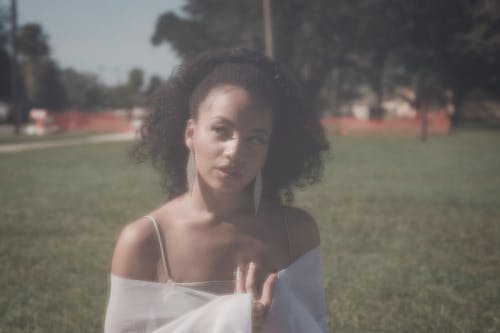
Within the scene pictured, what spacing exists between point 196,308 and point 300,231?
0.54 meters

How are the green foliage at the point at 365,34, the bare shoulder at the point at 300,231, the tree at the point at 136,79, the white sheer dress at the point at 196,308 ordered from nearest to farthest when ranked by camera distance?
the white sheer dress at the point at 196,308
the bare shoulder at the point at 300,231
the green foliage at the point at 365,34
the tree at the point at 136,79

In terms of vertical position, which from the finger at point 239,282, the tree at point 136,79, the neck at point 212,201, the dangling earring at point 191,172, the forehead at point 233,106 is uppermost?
the tree at point 136,79

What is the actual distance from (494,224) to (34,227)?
5.25m

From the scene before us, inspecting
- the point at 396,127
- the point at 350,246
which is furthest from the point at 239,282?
the point at 396,127

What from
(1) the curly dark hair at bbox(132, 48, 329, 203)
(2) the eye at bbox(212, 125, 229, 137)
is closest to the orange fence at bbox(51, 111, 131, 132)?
(1) the curly dark hair at bbox(132, 48, 329, 203)

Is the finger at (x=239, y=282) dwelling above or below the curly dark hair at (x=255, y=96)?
below

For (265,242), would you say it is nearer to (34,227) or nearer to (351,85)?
(34,227)

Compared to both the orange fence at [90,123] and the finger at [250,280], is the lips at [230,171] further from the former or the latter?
the orange fence at [90,123]

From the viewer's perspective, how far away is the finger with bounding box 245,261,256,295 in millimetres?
2045

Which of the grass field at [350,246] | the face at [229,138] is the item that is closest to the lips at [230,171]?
the face at [229,138]

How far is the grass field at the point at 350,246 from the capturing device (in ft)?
12.8

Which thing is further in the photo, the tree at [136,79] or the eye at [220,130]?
the tree at [136,79]

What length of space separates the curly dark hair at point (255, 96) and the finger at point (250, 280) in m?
0.53

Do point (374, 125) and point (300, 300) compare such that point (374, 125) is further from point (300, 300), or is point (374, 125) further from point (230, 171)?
point (230, 171)
